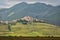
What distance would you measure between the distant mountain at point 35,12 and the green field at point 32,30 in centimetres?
11

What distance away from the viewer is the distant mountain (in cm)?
238

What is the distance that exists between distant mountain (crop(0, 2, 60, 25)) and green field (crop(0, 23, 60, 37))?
0.36 ft

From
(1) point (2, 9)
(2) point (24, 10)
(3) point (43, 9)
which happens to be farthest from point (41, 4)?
(1) point (2, 9)

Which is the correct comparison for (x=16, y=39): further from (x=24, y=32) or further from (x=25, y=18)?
(x=25, y=18)

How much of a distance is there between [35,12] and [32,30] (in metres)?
0.30

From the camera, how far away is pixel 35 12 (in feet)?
7.85

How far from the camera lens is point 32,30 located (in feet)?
7.69

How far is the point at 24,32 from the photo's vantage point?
2.32 m

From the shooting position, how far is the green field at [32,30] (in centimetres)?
232

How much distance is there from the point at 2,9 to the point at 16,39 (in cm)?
54

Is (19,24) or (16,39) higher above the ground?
(19,24)

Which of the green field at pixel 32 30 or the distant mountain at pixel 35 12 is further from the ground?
the distant mountain at pixel 35 12

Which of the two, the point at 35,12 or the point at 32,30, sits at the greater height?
the point at 35,12

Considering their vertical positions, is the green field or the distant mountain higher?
the distant mountain
